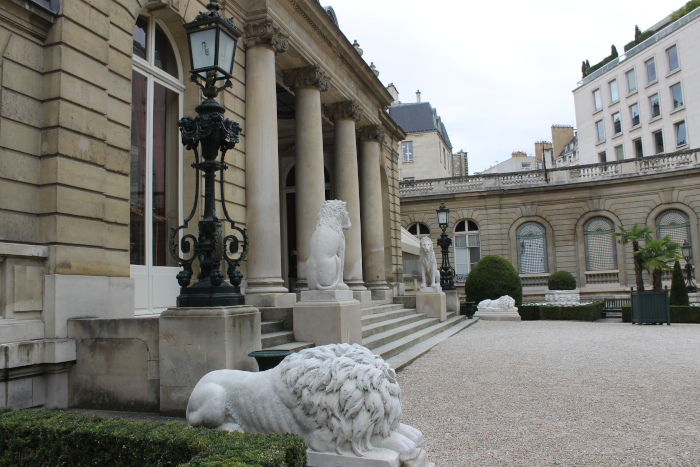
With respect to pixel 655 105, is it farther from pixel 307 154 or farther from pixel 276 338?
pixel 276 338

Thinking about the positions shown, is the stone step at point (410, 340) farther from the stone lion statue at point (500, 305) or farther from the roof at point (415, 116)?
the roof at point (415, 116)

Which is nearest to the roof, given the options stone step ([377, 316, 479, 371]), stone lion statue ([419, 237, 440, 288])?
stone lion statue ([419, 237, 440, 288])

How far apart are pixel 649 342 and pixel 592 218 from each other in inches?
805

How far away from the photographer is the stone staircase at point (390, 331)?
7666 millimetres

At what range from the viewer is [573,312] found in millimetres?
20359

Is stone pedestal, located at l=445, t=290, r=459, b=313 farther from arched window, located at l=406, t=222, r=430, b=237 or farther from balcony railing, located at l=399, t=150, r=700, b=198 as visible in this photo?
arched window, located at l=406, t=222, r=430, b=237

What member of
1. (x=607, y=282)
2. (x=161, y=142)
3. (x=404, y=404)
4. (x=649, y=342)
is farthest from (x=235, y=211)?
(x=607, y=282)

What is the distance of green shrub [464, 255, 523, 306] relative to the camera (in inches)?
883

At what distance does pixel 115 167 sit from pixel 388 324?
22.5 ft

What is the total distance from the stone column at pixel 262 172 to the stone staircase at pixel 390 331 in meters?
1.05

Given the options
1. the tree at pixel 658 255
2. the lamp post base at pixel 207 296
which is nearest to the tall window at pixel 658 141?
the tree at pixel 658 255

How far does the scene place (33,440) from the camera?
354 cm

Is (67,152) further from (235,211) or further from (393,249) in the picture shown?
(393,249)

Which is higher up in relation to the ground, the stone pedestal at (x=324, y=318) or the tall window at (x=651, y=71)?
the tall window at (x=651, y=71)
